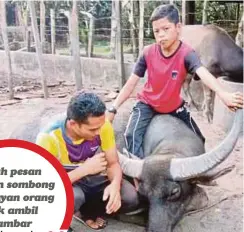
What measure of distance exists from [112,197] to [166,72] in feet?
0.99

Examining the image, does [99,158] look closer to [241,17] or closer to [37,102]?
[37,102]

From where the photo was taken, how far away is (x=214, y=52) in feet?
5.90

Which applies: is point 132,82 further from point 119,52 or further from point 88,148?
point 88,148

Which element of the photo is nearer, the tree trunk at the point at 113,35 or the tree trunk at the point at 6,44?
the tree trunk at the point at 6,44

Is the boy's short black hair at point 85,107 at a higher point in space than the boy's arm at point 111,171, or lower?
higher

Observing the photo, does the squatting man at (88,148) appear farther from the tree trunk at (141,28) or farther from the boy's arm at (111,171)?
the tree trunk at (141,28)

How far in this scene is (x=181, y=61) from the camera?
128 cm

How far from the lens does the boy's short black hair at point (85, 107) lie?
3.56 feet

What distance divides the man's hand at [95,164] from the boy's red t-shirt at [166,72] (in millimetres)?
231

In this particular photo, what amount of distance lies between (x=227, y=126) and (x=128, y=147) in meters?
0.25

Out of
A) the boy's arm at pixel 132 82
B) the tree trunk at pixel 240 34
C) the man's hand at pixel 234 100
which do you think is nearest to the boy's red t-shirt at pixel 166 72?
the boy's arm at pixel 132 82

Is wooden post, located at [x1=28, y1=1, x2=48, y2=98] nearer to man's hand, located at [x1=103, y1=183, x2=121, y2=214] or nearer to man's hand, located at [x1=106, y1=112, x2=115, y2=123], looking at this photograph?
man's hand, located at [x1=106, y1=112, x2=115, y2=123]

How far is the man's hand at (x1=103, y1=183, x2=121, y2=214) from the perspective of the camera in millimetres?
1170

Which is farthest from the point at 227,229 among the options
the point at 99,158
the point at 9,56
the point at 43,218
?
the point at 9,56
